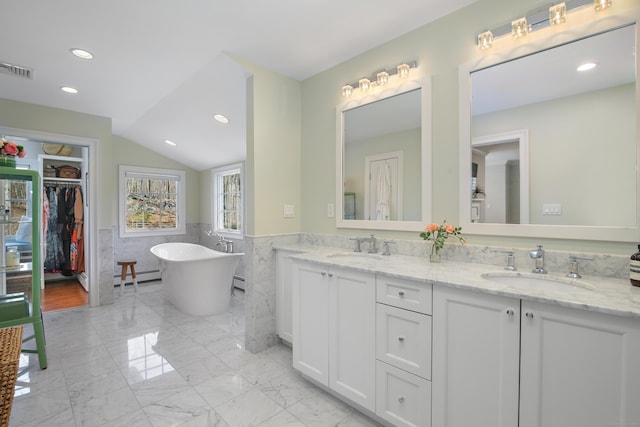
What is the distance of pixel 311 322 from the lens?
2.06m

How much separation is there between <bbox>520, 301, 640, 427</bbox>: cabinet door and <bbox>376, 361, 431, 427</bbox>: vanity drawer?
0.43 m

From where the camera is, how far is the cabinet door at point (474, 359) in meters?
1.24

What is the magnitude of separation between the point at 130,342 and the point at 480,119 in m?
3.48

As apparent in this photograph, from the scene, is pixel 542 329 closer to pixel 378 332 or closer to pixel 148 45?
pixel 378 332

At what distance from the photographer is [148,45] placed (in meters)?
2.37

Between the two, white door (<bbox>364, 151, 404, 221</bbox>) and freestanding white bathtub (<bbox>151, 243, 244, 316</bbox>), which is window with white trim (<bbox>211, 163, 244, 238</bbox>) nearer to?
freestanding white bathtub (<bbox>151, 243, 244, 316</bbox>)

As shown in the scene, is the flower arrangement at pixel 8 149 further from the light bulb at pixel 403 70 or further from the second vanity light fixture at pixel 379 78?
the light bulb at pixel 403 70

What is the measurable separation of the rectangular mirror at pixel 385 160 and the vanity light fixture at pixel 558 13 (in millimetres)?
710

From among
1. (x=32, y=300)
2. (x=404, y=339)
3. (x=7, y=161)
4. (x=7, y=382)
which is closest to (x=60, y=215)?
(x=7, y=161)

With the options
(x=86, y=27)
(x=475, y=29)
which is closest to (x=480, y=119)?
(x=475, y=29)

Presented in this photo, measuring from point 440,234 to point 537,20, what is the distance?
128 centimetres

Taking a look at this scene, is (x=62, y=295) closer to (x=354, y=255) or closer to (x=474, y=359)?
(x=354, y=255)

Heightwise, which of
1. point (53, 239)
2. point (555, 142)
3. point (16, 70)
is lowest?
point (53, 239)

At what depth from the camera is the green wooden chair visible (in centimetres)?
Answer: 236
